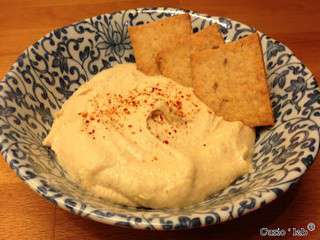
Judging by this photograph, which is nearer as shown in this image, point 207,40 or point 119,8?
point 207,40

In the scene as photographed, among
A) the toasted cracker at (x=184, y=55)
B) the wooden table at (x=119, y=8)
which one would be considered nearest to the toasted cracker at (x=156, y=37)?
the toasted cracker at (x=184, y=55)

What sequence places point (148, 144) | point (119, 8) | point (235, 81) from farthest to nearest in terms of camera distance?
point (119, 8) < point (235, 81) < point (148, 144)

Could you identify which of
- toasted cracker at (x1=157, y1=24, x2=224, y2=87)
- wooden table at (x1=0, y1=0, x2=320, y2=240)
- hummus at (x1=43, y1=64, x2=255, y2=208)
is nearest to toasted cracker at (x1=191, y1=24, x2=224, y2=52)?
toasted cracker at (x1=157, y1=24, x2=224, y2=87)

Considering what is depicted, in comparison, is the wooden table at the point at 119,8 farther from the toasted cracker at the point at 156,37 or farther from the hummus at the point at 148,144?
the toasted cracker at the point at 156,37

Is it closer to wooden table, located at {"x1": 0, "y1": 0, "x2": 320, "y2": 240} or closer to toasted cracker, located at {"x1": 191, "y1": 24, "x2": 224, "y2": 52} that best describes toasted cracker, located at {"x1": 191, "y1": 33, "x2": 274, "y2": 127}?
toasted cracker, located at {"x1": 191, "y1": 24, "x2": 224, "y2": 52}

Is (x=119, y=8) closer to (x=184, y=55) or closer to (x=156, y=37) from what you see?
(x=156, y=37)

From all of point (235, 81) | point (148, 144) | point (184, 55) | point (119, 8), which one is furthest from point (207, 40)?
point (119, 8)

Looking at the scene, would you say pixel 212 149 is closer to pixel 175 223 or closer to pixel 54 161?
pixel 175 223
